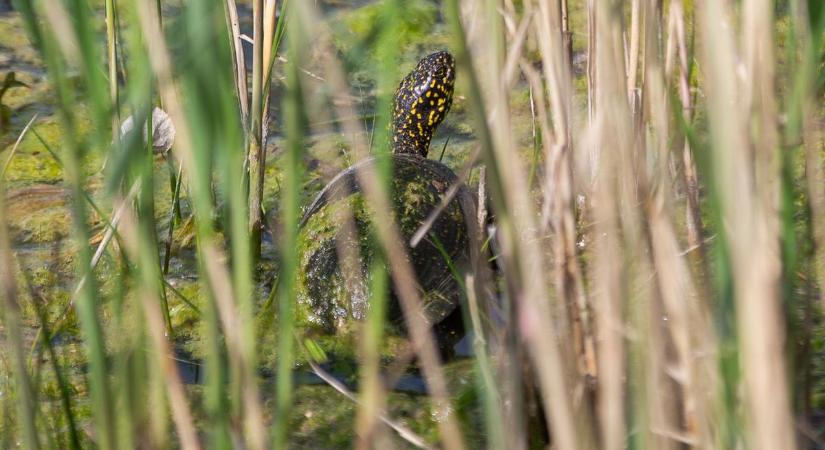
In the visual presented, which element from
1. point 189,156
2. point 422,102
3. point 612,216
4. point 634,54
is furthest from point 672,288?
point 422,102

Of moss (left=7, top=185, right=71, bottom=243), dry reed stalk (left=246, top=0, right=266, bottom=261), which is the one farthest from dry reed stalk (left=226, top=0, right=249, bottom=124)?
moss (left=7, top=185, right=71, bottom=243)

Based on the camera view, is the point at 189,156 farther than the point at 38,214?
No

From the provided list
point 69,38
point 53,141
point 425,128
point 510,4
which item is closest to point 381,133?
point 69,38

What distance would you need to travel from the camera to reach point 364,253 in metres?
2.26

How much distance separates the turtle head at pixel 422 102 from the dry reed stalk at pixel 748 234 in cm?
199

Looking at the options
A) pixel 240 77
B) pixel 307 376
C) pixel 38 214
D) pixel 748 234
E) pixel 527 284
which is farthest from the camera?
pixel 38 214

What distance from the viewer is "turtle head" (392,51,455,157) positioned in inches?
117

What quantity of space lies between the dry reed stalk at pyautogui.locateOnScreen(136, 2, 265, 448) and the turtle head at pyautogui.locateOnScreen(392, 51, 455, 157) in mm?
1973

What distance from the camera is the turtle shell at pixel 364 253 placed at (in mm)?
2250

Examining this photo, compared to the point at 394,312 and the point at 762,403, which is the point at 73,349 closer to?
the point at 394,312

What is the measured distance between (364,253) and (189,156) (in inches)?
51.5

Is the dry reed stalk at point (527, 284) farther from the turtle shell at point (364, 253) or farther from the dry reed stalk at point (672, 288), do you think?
the turtle shell at point (364, 253)

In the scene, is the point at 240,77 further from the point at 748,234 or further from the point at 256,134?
the point at 748,234

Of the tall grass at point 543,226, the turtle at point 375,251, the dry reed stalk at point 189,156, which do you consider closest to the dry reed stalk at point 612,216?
the tall grass at point 543,226
